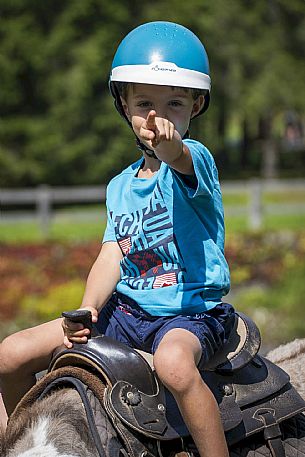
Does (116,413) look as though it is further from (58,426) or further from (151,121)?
(151,121)

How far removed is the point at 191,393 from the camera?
2.70 meters

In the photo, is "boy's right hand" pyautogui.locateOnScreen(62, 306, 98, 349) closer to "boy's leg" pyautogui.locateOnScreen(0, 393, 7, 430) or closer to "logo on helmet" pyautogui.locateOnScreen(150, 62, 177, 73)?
"boy's leg" pyautogui.locateOnScreen(0, 393, 7, 430)

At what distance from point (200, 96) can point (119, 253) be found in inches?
25.3

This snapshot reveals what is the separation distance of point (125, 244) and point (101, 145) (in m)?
26.3

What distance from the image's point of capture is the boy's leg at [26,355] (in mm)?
3023

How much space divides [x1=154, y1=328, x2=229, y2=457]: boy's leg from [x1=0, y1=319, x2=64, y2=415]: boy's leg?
46cm

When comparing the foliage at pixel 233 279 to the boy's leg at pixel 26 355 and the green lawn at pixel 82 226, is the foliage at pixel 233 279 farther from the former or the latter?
the boy's leg at pixel 26 355

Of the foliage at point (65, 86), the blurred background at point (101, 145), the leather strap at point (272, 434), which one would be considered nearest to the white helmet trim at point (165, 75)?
the leather strap at point (272, 434)

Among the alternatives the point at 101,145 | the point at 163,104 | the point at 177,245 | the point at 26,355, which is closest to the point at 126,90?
the point at 163,104

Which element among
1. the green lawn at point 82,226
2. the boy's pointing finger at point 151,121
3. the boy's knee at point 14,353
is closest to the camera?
the boy's pointing finger at point 151,121

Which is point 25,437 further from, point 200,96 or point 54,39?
point 54,39

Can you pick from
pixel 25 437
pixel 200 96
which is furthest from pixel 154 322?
pixel 200 96

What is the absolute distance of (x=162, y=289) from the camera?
2967 millimetres

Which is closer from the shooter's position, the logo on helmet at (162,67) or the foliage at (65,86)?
the logo on helmet at (162,67)
